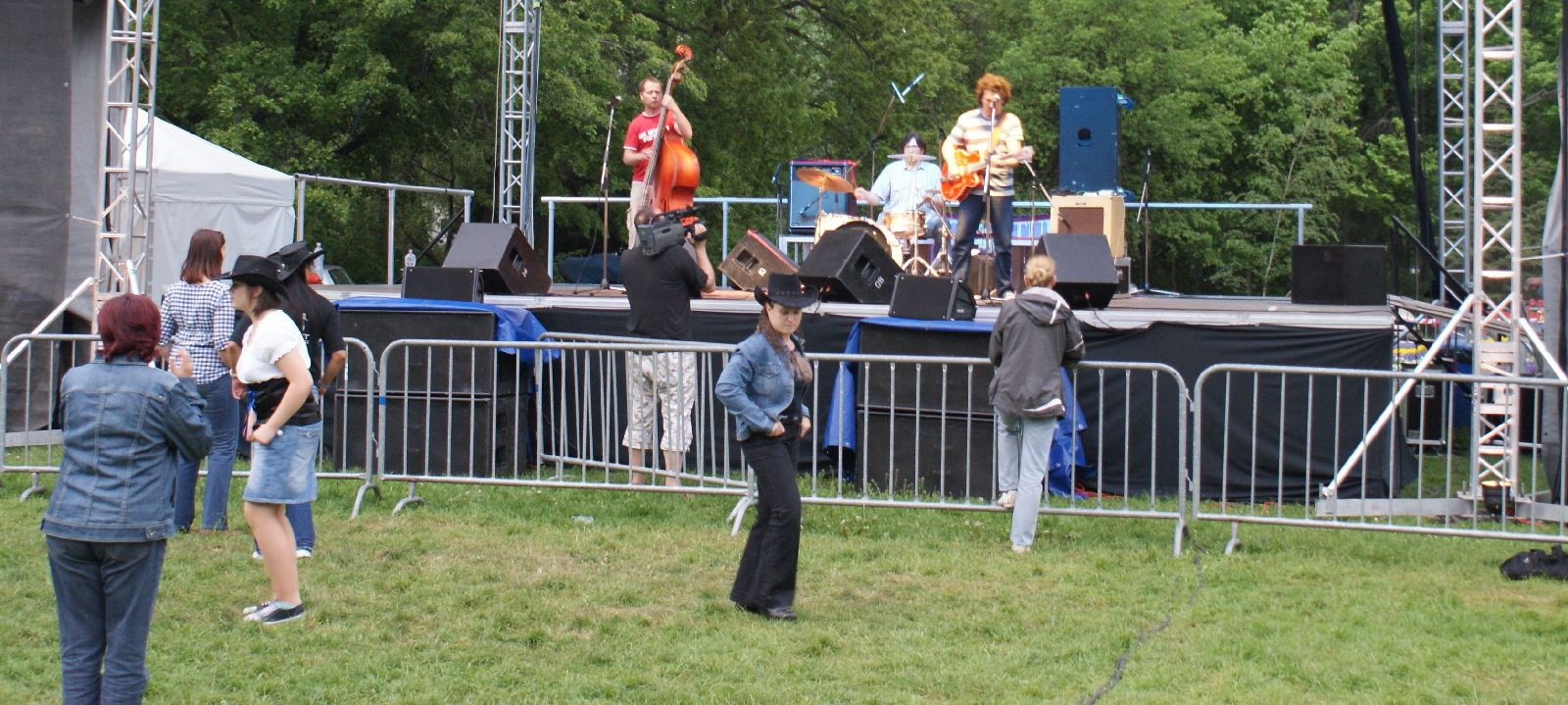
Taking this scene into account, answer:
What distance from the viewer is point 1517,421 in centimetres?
885

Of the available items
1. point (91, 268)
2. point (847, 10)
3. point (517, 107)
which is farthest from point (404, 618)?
point (847, 10)

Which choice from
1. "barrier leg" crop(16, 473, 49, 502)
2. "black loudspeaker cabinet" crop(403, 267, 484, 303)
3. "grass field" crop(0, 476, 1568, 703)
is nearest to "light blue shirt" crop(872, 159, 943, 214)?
"black loudspeaker cabinet" crop(403, 267, 484, 303)

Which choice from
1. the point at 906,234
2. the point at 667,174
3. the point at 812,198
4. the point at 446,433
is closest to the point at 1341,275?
the point at 906,234

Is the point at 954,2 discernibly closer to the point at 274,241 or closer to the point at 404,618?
the point at 274,241

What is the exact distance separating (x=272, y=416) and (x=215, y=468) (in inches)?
81.2

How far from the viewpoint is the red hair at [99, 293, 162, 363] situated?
474 centimetres

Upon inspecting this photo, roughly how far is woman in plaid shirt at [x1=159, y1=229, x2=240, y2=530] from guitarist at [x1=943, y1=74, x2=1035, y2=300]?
231 inches

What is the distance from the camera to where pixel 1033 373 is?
806cm

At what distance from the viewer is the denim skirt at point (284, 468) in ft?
20.6

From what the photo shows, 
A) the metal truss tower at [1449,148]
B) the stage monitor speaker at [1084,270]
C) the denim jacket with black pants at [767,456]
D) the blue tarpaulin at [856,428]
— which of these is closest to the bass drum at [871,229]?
the stage monitor speaker at [1084,270]

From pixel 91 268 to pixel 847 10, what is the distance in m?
17.6

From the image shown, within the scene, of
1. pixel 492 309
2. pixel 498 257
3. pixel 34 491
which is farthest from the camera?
pixel 498 257

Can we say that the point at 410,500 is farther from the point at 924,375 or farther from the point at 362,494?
the point at 924,375

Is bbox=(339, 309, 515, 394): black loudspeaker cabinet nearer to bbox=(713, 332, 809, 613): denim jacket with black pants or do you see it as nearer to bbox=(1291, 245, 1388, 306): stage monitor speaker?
bbox=(713, 332, 809, 613): denim jacket with black pants
